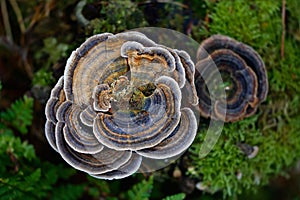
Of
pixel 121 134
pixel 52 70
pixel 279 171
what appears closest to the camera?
pixel 121 134

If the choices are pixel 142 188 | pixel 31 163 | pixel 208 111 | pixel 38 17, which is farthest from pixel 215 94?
pixel 38 17

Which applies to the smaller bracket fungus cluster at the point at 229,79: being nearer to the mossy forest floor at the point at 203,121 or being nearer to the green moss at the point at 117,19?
the mossy forest floor at the point at 203,121

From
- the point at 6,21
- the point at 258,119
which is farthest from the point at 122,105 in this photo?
the point at 6,21

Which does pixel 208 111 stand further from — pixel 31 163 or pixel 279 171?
pixel 31 163

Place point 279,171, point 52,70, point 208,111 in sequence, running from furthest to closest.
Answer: point 279,171
point 52,70
point 208,111

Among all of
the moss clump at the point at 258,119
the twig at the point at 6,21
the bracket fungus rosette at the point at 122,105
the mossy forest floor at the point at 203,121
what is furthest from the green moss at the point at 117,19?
the twig at the point at 6,21
